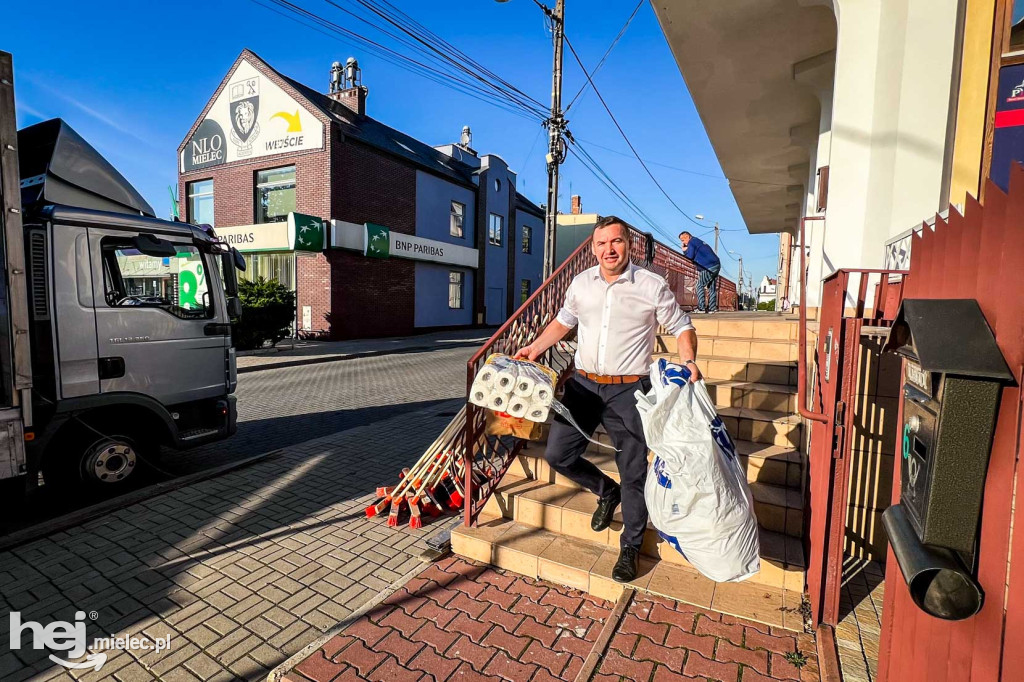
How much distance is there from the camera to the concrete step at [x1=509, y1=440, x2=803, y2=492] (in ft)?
11.1

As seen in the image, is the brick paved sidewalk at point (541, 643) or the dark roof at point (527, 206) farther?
the dark roof at point (527, 206)

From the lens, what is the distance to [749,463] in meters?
3.45

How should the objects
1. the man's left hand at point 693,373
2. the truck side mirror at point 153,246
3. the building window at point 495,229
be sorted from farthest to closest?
1. the building window at point 495,229
2. the truck side mirror at point 153,246
3. the man's left hand at point 693,373

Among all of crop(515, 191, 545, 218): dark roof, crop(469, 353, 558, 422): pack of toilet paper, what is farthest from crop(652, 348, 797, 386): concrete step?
crop(515, 191, 545, 218): dark roof

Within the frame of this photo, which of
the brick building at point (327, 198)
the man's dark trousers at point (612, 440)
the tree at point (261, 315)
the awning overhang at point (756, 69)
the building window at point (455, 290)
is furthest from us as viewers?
the building window at point (455, 290)

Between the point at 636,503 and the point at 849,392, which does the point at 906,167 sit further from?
the point at 636,503

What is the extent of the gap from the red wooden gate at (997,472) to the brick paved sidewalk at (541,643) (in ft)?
4.23

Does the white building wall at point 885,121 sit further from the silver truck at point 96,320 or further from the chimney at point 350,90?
the chimney at point 350,90

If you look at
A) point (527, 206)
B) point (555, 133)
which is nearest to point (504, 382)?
point (555, 133)

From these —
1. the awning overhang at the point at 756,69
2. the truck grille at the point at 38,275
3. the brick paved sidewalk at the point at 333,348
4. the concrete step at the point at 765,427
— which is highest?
the awning overhang at the point at 756,69

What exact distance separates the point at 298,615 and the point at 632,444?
2127 millimetres

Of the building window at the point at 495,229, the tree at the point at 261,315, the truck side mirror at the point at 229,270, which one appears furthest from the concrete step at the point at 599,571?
the building window at the point at 495,229

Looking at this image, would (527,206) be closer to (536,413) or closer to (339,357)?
(339,357)

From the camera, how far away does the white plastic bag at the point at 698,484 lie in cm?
242
